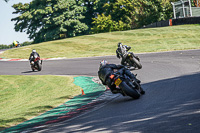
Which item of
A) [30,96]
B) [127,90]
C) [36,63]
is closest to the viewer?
[127,90]

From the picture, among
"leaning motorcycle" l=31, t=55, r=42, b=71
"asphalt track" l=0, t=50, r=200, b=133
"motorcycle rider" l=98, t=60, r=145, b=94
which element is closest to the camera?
"asphalt track" l=0, t=50, r=200, b=133

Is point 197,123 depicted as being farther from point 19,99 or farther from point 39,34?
point 39,34

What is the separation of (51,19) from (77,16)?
18.5 ft

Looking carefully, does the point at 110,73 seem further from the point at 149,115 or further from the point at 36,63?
the point at 36,63

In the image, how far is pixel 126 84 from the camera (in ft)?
28.1

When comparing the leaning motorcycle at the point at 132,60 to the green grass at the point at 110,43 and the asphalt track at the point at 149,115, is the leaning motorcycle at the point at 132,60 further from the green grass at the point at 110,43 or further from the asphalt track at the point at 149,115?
the green grass at the point at 110,43

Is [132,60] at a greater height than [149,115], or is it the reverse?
[132,60]

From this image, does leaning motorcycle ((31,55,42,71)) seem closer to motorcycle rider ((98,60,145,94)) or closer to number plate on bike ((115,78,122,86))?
motorcycle rider ((98,60,145,94))

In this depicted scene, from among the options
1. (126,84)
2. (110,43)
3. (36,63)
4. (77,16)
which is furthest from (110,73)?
(77,16)

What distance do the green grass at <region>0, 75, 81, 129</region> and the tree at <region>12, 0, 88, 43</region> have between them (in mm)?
47479

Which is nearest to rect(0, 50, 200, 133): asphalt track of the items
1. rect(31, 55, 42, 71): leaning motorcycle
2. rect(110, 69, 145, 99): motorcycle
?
rect(110, 69, 145, 99): motorcycle

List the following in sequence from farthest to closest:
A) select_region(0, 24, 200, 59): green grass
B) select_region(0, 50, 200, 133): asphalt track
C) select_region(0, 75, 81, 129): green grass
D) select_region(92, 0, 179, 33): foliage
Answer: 1. select_region(92, 0, 179, 33): foliage
2. select_region(0, 24, 200, 59): green grass
3. select_region(0, 75, 81, 129): green grass
4. select_region(0, 50, 200, 133): asphalt track

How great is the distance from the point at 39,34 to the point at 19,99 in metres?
59.3

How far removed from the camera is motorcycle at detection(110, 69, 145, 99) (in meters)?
8.55
